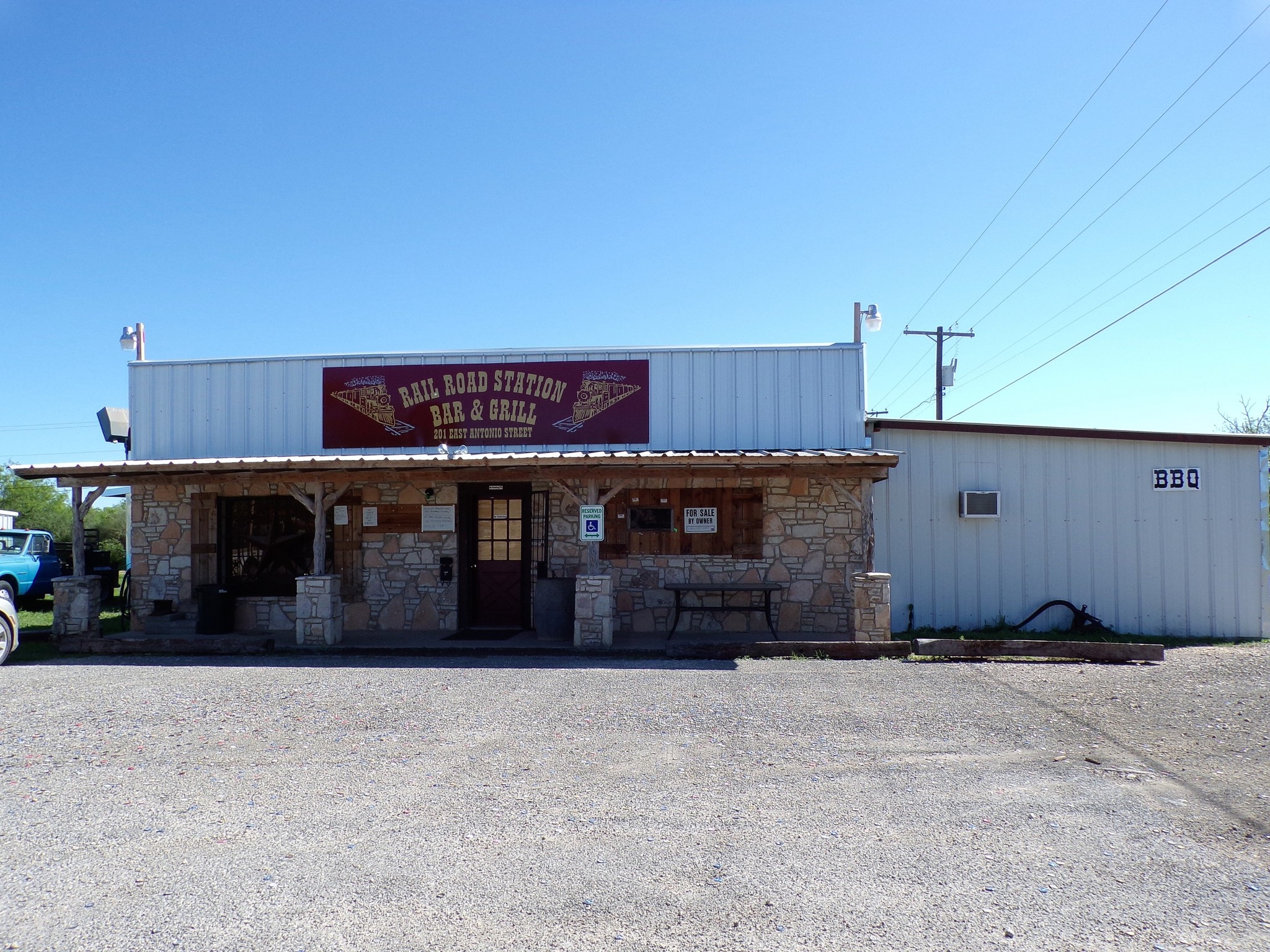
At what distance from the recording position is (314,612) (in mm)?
11414

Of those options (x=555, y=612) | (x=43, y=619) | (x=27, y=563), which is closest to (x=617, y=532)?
(x=555, y=612)

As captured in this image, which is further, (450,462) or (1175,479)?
(1175,479)

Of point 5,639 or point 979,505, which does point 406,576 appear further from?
point 979,505

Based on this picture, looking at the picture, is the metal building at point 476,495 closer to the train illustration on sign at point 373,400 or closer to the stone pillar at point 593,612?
the train illustration on sign at point 373,400

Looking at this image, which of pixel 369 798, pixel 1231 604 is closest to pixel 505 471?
pixel 369 798

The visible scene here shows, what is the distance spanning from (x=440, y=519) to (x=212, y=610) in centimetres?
331

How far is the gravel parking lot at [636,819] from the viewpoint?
11.2 ft

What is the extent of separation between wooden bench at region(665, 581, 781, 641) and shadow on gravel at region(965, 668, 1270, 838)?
3.51 meters

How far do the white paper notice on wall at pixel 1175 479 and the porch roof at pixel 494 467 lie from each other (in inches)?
157

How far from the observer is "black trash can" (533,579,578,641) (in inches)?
464

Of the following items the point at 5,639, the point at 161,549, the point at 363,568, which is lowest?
the point at 5,639

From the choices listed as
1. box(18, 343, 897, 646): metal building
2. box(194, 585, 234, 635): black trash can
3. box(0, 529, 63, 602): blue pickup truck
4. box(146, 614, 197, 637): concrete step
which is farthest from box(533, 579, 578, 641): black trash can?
box(0, 529, 63, 602): blue pickup truck

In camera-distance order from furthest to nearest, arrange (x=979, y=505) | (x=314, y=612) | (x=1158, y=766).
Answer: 1. (x=979, y=505)
2. (x=314, y=612)
3. (x=1158, y=766)

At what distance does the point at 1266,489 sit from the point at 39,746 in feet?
45.5
